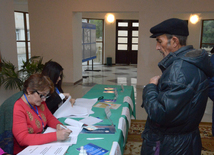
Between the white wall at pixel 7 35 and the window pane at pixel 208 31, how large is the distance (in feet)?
31.3

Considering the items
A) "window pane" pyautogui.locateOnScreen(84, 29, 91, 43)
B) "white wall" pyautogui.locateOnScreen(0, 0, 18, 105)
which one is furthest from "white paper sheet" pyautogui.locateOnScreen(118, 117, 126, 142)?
"window pane" pyautogui.locateOnScreen(84, 29, 91, 43)

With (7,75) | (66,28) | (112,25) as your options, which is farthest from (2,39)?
(112,25)

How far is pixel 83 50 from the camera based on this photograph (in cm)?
806

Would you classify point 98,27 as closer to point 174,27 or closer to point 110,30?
point 110,30

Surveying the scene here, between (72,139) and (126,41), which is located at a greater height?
(126,41)

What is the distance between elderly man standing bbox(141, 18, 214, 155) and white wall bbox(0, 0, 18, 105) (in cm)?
330

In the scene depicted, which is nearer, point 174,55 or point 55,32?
point 174,55

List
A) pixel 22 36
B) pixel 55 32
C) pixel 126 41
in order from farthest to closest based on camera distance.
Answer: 1. pixel 126 41
2. pixel 22 36
3. pixel 55 32

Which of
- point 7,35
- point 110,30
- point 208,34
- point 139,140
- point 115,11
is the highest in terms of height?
point 115,11

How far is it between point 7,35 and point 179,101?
12.0 feet

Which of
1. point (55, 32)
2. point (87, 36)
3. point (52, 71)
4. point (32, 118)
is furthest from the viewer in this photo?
point (87, 36)

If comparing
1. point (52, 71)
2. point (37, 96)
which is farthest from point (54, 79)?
point (37, 96)

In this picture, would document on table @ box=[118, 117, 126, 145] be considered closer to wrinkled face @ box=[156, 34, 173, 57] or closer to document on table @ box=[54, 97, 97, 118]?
document on table @ box=[54, 97, 97, 118]

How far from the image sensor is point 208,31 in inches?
412
